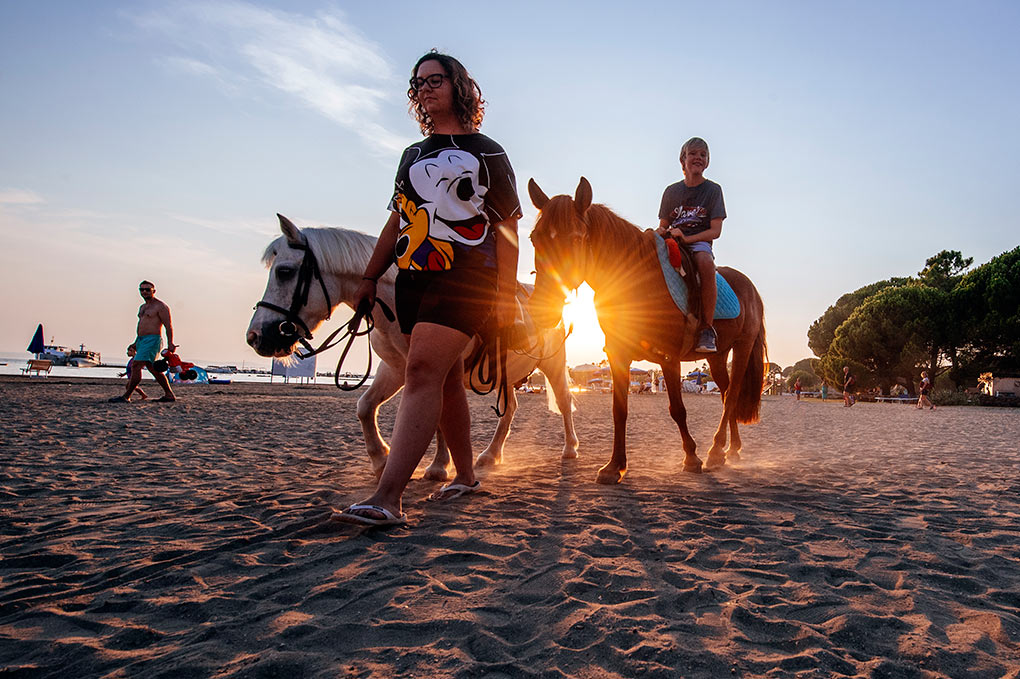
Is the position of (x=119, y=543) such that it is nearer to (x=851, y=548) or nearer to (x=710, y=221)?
(x=851, y=548)

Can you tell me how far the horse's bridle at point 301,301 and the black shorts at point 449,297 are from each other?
0.97 m

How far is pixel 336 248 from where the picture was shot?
3984 millimetres

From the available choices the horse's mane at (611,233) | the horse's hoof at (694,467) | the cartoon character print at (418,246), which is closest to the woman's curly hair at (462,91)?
the cartoon character print at (418,246)

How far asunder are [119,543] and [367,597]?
4.85 feet

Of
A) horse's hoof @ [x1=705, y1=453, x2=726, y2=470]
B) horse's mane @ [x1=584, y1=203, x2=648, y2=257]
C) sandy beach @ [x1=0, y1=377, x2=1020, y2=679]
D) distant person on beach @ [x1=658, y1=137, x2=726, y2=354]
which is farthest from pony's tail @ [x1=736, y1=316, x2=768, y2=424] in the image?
horse's mane @ [x1=584, y1=203, x2=648, y2=257]

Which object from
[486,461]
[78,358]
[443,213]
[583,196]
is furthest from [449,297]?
[78,358]

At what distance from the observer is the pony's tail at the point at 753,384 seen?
686 centimetres

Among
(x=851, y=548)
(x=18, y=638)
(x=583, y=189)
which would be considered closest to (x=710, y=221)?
(x=583, y=189)

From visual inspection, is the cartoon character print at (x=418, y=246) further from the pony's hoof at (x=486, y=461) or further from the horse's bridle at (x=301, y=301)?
the pony's hoof at (x=486, y=461)

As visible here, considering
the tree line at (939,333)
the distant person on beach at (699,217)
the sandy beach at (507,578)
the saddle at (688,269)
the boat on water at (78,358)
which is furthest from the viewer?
the boat on water at (78,358)

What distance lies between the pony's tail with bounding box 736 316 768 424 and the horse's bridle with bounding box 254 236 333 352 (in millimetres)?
5080

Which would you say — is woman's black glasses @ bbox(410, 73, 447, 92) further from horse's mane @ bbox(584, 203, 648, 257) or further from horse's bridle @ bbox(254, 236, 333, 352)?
horse's mane @ bbox(584, 203, 648, 257)

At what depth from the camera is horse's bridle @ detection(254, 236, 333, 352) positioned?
3734 millimetres

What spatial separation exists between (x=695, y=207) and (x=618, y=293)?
4.80ft
